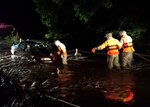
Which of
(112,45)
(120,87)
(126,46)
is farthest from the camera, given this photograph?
(126,46)

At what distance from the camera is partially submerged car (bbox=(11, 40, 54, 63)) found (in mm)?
20469

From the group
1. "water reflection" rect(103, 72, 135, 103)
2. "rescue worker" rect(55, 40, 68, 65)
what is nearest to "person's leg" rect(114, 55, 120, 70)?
"water reflection" rect(103, 72, 135, 103)

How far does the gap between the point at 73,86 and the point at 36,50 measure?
8.54m

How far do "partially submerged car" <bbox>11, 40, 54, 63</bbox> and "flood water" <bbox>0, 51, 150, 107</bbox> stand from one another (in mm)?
1600

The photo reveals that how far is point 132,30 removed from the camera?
59.3 ft

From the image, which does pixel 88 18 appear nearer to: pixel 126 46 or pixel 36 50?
pixel 36 50

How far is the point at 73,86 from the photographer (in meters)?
13.6

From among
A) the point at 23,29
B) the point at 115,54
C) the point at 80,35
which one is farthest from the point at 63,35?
the point at 23,29

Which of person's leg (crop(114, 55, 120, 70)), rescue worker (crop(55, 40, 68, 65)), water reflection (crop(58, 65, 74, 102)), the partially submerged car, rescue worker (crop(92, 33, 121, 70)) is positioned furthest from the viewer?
the partially submerged car

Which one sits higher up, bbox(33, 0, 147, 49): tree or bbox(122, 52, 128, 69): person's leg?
bbox(33, 0, 147, 49): tree

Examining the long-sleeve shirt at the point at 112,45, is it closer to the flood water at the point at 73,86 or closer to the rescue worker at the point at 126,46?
the rescue worker at the point at 126,46

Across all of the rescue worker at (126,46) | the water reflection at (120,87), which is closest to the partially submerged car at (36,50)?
the rescue worker at (126,46)

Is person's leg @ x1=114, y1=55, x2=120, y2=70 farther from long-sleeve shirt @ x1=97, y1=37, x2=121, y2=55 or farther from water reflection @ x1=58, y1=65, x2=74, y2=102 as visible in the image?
water reflection @ x1=58, y1=65, x2=74, y2=102

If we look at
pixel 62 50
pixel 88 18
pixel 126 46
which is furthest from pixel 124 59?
pixel 88 18
